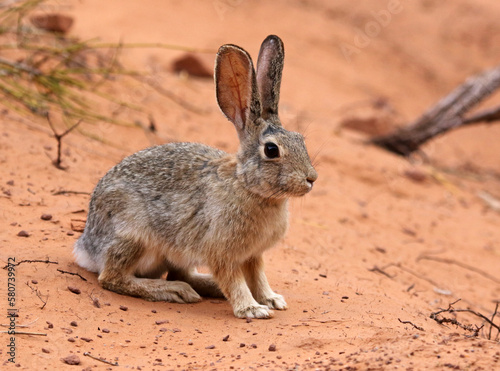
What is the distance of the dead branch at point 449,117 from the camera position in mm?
9977

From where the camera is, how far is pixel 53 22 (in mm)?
10391

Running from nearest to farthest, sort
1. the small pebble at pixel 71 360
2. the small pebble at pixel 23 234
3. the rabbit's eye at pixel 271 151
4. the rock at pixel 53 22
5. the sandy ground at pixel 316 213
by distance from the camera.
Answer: the small pebble at pixel 71 360, the sandy ground at pixel 316 213, the rabbit's eye at pixel 271 151, the small pebble at pixel 23 234, the rock at pixel 53 22

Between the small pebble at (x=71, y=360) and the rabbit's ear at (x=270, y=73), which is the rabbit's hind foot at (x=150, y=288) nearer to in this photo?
the small pebble at (x=71, y=360)

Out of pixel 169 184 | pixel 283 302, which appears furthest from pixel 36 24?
pixel 283 302

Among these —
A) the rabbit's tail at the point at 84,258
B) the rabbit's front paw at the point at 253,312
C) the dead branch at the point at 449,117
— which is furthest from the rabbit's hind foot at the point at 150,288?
the dead branch at the point at 449,117

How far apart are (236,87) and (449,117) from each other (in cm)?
653

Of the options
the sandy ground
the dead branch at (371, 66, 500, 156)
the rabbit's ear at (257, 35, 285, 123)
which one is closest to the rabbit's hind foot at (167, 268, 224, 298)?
the sandy ground

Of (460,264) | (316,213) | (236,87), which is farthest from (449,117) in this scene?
(236,87)

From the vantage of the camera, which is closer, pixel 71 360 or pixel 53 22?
pixel 71 360

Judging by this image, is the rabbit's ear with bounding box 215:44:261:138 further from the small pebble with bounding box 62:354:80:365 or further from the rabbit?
the small pebble with bounding box 62:354:80:365

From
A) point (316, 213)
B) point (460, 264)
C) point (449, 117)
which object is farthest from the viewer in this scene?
point (449, 117)

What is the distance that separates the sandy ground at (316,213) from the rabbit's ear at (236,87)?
2.26 ft

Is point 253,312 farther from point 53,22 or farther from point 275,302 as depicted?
point 53,22

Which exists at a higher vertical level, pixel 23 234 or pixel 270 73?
pixel 270 73
